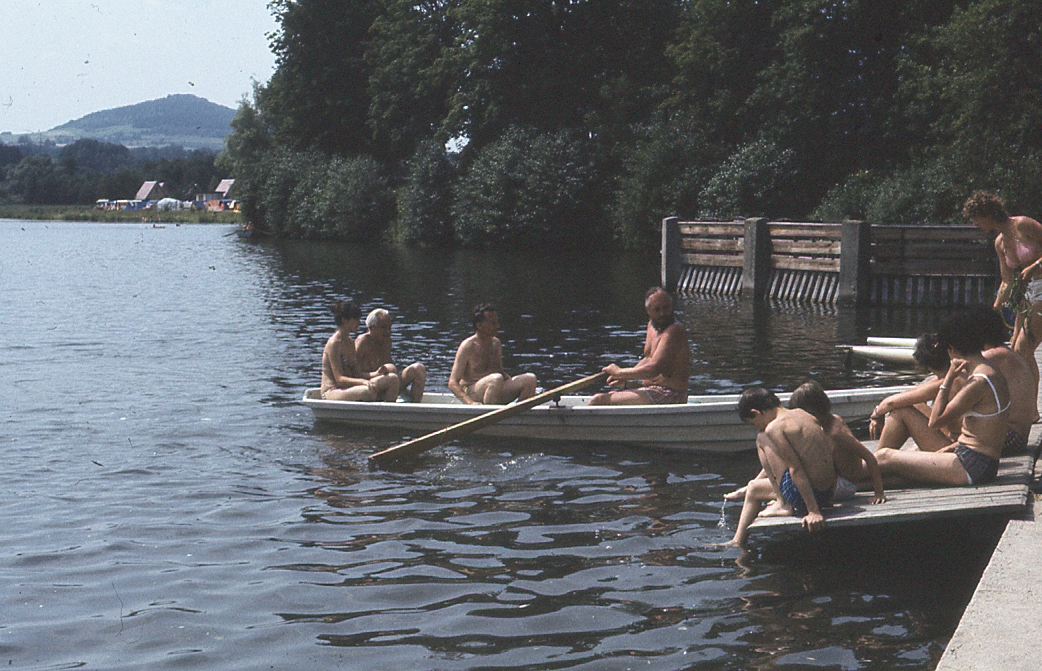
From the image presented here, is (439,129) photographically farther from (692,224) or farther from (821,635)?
(821,635)

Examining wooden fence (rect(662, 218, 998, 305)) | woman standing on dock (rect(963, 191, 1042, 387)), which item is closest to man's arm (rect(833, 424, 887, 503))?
woman standing on dock (rect(963, 191, 1042, 387))

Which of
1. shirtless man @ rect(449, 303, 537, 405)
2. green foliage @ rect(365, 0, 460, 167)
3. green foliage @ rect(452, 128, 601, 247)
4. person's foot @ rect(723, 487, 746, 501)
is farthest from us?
green foliage @ rect(365, 0, 460, 167)

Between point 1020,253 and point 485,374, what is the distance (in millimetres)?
5915

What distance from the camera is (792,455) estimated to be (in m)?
7.98

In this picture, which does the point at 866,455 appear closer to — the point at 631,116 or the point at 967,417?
the point at 967,417

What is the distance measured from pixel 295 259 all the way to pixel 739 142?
2018 cm

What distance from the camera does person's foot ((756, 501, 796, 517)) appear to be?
8.06 m

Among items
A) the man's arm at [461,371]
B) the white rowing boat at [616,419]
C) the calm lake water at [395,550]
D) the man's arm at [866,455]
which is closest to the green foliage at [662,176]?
the calm lake water at [395,550]

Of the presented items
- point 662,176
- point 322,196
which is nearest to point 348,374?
point 662,176

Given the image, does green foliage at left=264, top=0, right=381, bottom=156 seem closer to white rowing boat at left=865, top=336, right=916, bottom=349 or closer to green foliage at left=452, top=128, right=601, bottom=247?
green foliage at left=452, top=128, right=601, bottom=247

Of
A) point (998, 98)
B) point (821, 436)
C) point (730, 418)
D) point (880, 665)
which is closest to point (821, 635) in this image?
point (880, 665)

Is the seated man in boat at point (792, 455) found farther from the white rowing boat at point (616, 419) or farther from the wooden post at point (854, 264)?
the wooden post at point (854, 264)

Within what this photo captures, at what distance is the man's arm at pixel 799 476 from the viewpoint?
7.71 m

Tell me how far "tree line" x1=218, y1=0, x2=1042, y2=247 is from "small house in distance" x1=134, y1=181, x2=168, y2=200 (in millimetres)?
114525
